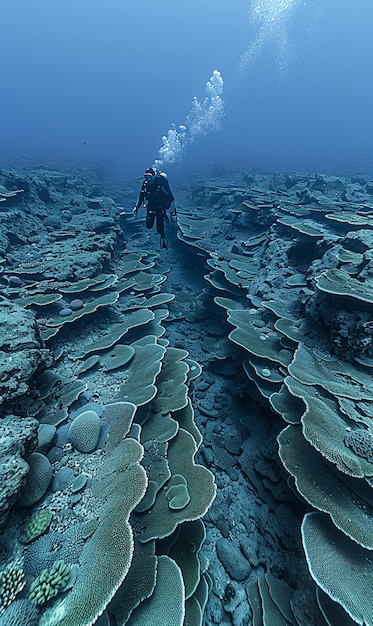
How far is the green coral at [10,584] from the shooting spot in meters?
2.01

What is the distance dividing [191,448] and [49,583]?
1808 millimetres

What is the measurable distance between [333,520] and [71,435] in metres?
2.91

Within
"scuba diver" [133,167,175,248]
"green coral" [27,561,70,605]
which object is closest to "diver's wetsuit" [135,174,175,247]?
"scuba diver" [133,167,175,248]

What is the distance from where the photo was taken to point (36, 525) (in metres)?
2.47

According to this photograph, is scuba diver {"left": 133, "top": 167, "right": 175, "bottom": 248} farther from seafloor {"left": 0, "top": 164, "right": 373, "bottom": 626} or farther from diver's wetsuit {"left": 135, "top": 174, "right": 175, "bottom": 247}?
seafloor {"left": 0, "top": 164, "right": 373, "bottom": 626}

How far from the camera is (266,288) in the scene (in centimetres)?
693

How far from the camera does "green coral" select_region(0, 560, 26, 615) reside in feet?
6.60

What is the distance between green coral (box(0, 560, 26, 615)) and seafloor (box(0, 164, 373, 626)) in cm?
1

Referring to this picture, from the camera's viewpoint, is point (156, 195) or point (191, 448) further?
point (156, 195)

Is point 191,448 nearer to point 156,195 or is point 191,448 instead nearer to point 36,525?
point 36,525

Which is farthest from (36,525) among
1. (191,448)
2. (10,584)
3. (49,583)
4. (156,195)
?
(156,195)

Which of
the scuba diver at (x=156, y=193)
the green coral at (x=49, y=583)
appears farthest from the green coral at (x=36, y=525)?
the scuba diver at (x=156, y=193)

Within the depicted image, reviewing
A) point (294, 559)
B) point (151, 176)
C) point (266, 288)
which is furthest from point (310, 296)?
Result: point (151, 176)

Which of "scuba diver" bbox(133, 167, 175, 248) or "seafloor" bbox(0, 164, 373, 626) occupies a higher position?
"scuba diver" bbox(133, 167, 175, 248)
